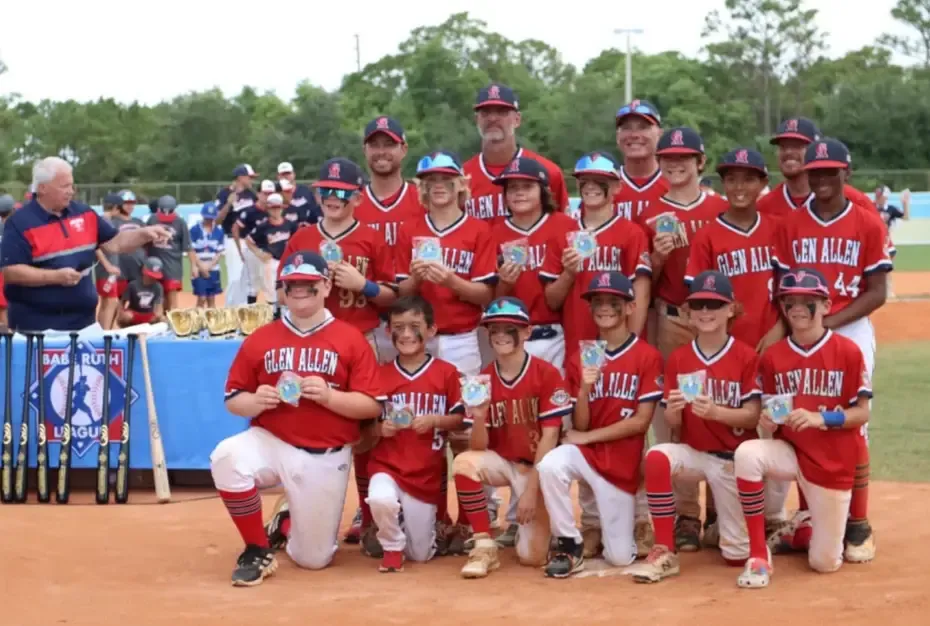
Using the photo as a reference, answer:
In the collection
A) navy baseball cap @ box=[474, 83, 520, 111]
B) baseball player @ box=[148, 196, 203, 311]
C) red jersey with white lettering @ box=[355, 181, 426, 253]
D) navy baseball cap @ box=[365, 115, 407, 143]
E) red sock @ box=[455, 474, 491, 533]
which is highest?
Result: navy baseball cap @ box=[474, 83, 520, 111]

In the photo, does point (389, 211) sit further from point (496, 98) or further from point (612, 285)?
point (612, 285)

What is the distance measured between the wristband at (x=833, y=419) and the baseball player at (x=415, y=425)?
185 cm

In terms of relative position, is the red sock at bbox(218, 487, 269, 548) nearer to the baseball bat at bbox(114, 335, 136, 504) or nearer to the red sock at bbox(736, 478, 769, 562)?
the baseball bat at bbox(114, 335, 136, 504)

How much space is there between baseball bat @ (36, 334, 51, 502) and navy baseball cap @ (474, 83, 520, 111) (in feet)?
10.9

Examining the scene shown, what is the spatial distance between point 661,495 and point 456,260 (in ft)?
5.45

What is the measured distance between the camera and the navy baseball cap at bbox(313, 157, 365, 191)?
713 centimetres

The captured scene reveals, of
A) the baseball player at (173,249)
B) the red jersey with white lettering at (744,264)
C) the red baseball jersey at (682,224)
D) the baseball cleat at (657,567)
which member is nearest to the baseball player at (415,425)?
the baseball cleat at (657,567)

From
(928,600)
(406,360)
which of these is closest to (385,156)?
(406,360)

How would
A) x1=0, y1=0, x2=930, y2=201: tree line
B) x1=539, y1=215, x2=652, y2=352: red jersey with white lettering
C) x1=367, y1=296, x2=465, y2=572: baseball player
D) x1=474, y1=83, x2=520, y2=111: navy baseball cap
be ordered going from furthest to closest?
1. x1=0, y1=0, x2=930, y2=201: tree line
2. x1=474, y1=83, x2=520, y2=111: navy baseball cap
3. x1=539, y1=215, x2=652, y2=352: red jersey with white lettering
4. x1=367, y1=296, x2=465, y2=572: baseball player

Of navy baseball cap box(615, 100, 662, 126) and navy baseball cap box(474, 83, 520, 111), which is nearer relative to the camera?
navy baseball cap box(615, 100, 662, 126)

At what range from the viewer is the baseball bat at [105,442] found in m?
8.40

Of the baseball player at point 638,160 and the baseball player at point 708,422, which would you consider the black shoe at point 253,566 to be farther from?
the baseball player at point 638,160

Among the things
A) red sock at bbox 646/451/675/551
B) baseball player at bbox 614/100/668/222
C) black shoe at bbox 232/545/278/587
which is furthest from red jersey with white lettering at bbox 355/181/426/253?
red sock at bbox 646/451/675/551

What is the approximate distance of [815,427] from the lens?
20.7ft
